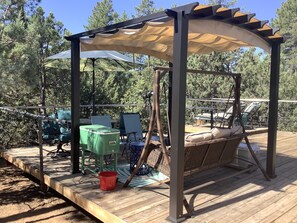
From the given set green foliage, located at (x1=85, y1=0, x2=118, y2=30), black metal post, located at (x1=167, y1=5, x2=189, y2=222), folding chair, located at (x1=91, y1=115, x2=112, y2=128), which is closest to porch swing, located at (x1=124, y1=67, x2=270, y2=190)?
black metal post, located at (x1=167, y1=5, x2=189, y2=222)

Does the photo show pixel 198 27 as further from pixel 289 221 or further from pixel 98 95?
pixel 98 95

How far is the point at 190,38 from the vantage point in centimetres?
411

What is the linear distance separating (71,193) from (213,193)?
167cm

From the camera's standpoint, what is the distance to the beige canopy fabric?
2965mm

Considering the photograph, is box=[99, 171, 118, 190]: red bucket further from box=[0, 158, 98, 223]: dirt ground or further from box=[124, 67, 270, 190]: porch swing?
box=[0, 158, 98, 223]: dirt ground

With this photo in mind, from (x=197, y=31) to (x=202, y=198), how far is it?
1824 mm

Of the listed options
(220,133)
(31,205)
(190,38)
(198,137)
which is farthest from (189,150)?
(31,205)

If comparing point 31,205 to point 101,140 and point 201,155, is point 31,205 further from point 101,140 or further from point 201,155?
point 201,155

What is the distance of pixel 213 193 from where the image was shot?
11.2ft

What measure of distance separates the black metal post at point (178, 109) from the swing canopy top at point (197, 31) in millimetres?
87

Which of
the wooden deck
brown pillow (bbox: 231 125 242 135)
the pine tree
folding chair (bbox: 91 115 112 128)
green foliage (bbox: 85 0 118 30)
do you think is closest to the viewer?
the wooden deck

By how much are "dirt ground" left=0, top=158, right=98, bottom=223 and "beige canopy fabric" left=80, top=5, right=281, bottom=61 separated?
91.0 inches

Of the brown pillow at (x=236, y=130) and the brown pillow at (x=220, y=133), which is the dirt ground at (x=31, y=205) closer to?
the brown pillow at (x=220, y=133)

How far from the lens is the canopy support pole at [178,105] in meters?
2.58
